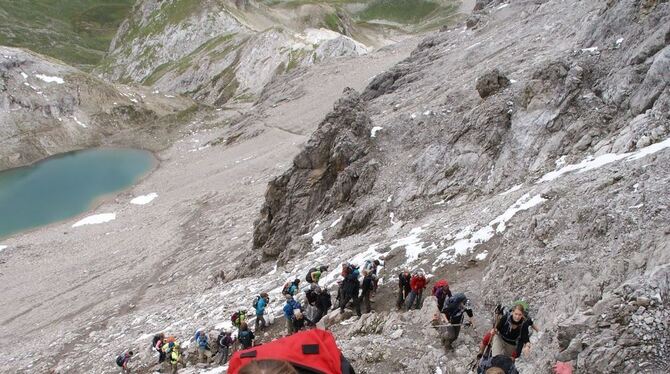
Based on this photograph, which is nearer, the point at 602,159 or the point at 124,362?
the point at 602,159

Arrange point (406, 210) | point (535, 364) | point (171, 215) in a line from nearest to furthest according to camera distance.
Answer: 1. point (535, 364)
2. point (406, 210)
3. point (171, 215)

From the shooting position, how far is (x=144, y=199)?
6831cm

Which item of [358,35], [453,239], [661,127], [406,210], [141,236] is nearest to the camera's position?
[661,127]

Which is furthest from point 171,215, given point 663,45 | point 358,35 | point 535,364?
point 358,35

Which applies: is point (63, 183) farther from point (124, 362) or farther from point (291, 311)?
point (291, 311)

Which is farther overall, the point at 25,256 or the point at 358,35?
the point at 358,35

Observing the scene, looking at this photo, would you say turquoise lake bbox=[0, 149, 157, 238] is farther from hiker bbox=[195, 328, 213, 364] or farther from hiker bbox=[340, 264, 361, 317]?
hiker bbox=[340, 264, 361, 317]

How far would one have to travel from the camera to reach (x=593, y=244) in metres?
14.3

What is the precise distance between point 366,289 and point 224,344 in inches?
241

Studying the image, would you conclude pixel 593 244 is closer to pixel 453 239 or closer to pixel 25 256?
pixel 453 239

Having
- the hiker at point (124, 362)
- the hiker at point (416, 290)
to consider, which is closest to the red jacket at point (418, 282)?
the hiker at point (416, 290)

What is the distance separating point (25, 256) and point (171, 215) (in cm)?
1568

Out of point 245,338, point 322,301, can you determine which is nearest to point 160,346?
point 245,338

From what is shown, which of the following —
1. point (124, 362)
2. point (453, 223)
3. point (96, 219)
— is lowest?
point (96, 219)
